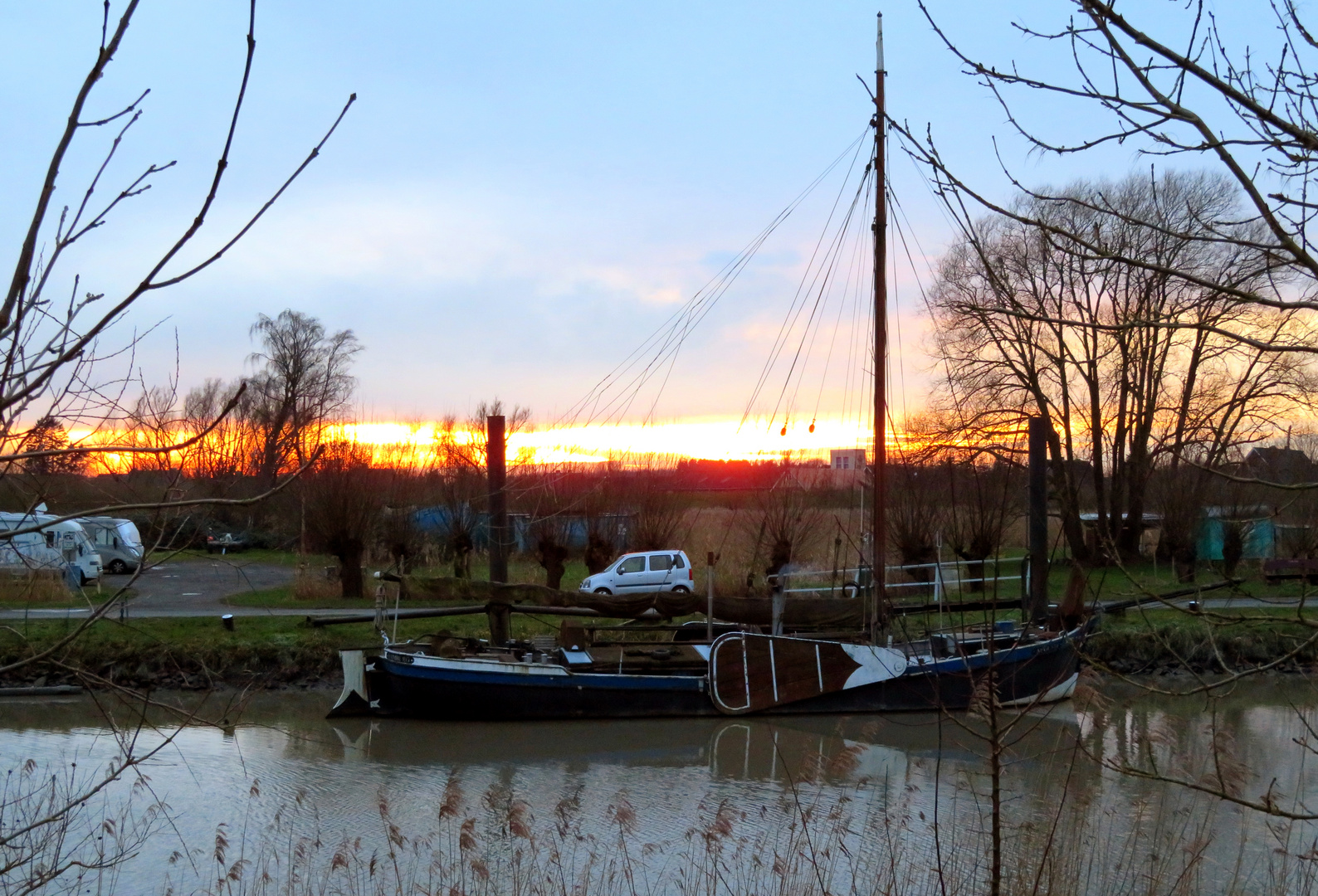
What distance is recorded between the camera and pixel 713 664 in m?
15.6

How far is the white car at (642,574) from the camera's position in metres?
24.2

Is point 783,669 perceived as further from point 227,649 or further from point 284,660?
point 227,649

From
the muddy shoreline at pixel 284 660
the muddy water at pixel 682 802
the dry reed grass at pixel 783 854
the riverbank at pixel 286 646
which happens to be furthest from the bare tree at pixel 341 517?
the dry reed grass at pixel 783 854

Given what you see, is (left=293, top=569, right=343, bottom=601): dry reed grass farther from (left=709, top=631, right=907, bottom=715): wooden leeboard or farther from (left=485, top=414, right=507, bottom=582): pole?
(left=709, top=631, right=907, bottom=715): wooden leeboard

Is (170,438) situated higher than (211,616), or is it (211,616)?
(170,438)

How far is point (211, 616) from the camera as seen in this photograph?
19719 mm

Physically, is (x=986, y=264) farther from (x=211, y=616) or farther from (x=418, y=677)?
(x=211, y=616)

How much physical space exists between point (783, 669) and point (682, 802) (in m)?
5.35

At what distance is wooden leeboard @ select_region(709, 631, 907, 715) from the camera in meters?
15.6

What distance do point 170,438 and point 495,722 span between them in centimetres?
1327

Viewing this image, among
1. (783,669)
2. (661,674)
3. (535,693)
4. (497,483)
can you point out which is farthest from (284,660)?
(783,669)

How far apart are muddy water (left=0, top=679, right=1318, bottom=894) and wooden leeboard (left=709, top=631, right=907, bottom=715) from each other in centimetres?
41

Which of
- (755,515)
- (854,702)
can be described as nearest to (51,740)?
(854,702)

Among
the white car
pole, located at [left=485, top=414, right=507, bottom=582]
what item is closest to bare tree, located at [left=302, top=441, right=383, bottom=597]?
the white car
